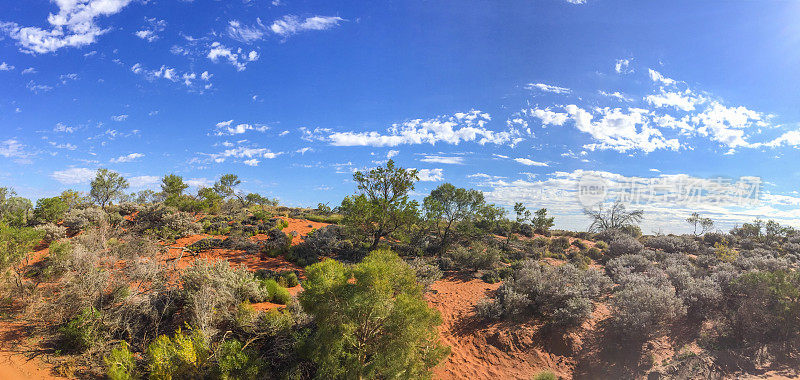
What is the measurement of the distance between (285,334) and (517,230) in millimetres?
28176

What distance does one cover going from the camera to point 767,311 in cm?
984

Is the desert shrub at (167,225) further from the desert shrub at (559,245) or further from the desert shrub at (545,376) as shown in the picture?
the desert shrub at (559,245)

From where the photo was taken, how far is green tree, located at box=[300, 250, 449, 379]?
234 inches

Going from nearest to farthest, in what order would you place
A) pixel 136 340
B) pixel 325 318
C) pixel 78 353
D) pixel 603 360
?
pixel 325 318
pixel 78 353
pixel 136 340
pixel 603 360

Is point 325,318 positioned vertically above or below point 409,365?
above

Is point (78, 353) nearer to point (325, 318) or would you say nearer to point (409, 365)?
point (325, 318)

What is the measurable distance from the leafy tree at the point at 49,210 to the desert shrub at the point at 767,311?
118 ft

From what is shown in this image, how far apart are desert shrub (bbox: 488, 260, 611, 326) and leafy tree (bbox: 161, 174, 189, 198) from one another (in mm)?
34190

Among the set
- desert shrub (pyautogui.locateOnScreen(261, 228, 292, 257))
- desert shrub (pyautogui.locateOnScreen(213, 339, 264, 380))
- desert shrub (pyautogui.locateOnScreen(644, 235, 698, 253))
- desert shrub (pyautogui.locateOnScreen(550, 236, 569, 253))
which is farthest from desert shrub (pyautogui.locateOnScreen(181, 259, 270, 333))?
desert shrub (pyautogui.locateOnScreen(644, 235, 698, 253))

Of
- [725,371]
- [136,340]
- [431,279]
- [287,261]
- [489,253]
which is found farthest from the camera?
[489,253]

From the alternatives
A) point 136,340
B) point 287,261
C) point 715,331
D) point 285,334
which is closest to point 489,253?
point 715,331

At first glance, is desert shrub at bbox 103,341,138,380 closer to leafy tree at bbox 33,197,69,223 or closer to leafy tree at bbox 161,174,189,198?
leafy tree at bbox 33,197,69,223

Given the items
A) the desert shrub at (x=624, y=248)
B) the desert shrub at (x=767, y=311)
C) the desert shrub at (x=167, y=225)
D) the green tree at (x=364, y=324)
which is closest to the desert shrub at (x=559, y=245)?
the desert shrub at (x=624, y=248)

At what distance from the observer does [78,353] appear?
685cm
